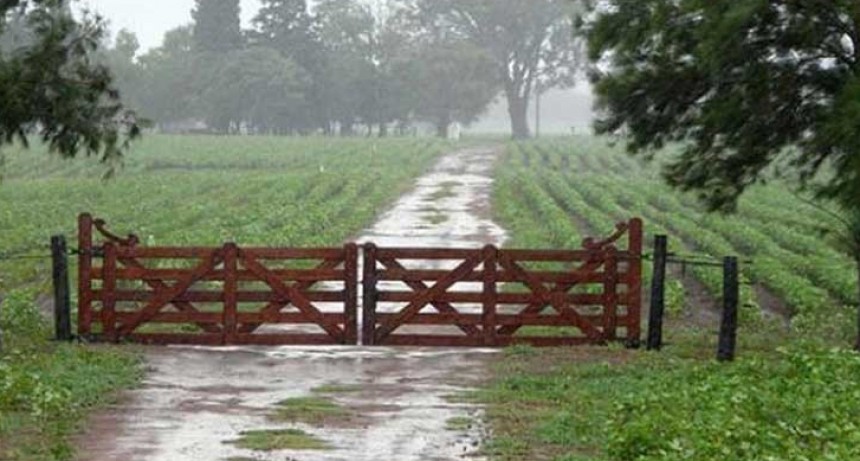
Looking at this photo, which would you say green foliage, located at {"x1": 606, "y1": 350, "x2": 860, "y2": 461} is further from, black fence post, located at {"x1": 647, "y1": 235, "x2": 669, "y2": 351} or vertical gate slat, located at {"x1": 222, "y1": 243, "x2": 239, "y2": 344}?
vertical gate slat, located at {"x1": 222, "y1": 243, "x2": 239, "y2": 344}

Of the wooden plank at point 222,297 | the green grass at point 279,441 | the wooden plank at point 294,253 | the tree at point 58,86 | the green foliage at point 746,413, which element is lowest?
the green grass at point 279,441

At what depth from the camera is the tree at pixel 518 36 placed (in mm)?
136250

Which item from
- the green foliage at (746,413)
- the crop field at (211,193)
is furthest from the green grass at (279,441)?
the crop field at (211,193)

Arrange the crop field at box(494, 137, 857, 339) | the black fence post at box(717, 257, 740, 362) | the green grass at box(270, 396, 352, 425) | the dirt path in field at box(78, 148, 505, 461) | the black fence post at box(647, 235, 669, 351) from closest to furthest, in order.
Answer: the dirt path in field at box(78, 148, 505, 461) < the green grass at box(270, 396, 352, 425) < the black fence post at box(717, 257, 740, 362) < the black fence post at box(647, 235, 669, 351) < the crop field at box(494, 137, 857, 339)

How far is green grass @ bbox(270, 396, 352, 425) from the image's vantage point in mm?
15065

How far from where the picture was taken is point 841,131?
59.4 ft

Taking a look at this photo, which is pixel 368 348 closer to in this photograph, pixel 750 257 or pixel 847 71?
pixel 847 71

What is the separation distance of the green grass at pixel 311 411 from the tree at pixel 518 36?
12009 centimetres

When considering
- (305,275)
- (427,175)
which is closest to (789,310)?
(305,275)

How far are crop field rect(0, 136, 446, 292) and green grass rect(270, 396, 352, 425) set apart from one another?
8.90m

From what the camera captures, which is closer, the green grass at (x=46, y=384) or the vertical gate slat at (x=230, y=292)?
the green grass at (x=46, y=384)

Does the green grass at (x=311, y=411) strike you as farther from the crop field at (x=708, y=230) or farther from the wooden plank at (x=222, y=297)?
the crop field at (x=708, y=230)

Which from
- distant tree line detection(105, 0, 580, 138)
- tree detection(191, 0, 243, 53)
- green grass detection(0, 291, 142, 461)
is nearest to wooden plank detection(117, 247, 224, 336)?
green grass detection(0, 291, 142, 461)

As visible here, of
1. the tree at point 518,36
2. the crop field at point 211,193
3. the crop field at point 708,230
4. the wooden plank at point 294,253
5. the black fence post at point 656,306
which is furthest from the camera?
the tree at point 518,36
